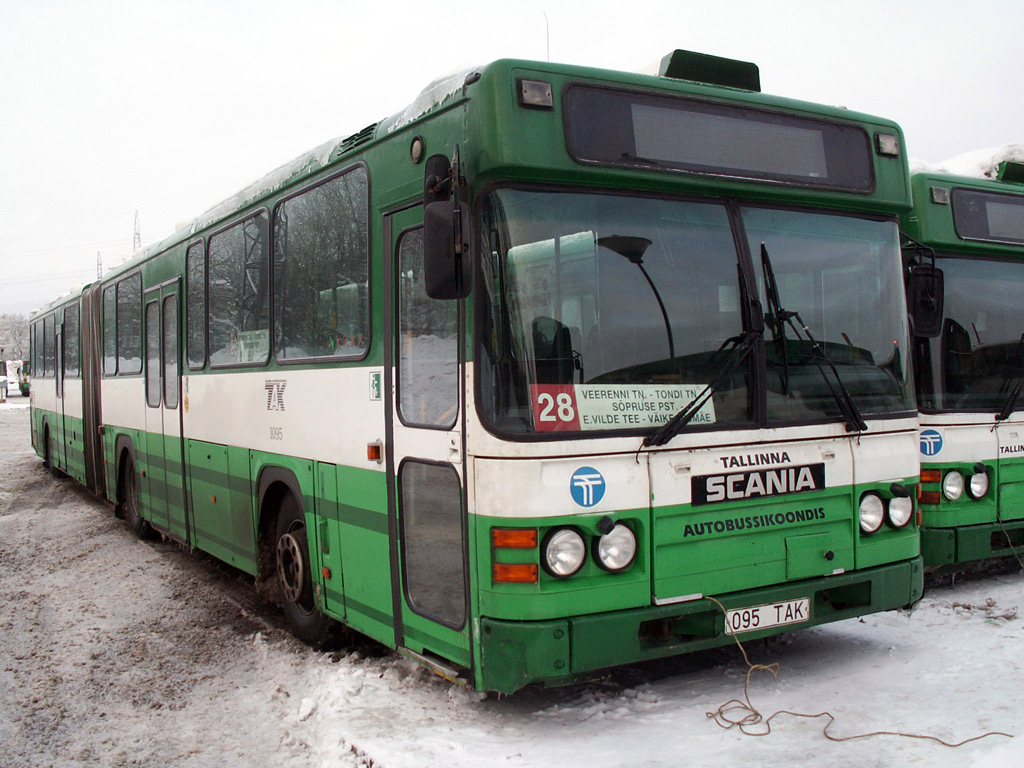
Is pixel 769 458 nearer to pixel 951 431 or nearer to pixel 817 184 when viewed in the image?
pixel 817 184

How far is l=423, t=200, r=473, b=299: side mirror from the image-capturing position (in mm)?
3975

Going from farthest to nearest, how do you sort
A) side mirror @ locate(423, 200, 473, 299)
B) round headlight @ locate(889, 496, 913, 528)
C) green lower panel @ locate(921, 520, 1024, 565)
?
green lower panel @ locate(921, 520, 1024, 565) → round headlight @ locate(889, 496, 913, 528) → side mirror @ locate(423, 200, 473, 299)

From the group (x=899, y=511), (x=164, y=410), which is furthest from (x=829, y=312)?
(x=164, y=410)

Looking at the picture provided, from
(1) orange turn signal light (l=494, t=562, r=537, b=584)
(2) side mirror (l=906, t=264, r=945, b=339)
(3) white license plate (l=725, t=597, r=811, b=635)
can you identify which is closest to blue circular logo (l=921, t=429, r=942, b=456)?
(2) side mirror (l=906, t=264, r=945, b=339)

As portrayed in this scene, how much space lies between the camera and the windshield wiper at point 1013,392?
673cm

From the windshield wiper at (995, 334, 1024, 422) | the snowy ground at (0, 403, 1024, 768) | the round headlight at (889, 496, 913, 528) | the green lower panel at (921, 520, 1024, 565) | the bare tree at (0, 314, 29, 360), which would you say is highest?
the bare tree at (0, 314, 29, 360)

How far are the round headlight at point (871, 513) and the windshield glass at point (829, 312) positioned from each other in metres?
0.45

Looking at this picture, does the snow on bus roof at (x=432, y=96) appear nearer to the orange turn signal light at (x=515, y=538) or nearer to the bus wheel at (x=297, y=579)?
the orange turn signal light at (x=515, y=538)

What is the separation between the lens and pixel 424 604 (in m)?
4.72

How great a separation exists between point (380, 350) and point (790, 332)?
6.83 feet

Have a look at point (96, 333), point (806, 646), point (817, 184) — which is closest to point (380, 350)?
point (817, 184)

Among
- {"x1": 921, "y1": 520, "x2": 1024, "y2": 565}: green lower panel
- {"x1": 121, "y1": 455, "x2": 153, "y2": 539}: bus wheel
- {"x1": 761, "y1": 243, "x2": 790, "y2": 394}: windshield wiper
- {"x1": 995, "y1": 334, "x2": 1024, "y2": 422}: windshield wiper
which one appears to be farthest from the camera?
{"x1": 121, "y1": 455, "x2": 153, "y2": 539}: bus wheel

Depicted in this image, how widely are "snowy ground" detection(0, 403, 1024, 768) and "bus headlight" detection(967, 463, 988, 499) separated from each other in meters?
0.74

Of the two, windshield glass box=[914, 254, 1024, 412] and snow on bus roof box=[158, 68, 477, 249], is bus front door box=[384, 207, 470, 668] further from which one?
windshield glass box=[914, 254, 1024, 412]
